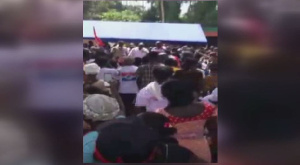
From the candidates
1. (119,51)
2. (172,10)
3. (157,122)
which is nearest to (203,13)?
(172,10)

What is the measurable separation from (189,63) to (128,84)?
0.69 ft

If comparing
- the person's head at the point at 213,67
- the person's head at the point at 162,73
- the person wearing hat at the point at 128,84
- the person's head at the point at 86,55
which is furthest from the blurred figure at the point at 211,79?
the person's head at the point at 86,55

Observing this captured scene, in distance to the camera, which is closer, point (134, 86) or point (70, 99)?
point (70, 99)

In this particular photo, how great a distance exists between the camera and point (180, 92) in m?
1.22

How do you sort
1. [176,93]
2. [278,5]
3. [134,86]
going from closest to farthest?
[278,5]
[176,93]
[134,86]

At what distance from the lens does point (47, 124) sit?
3.63 ft

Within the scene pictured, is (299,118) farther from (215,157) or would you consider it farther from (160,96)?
(160,96)

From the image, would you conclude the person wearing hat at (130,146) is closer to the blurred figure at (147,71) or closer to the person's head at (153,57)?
the blurred figure at (147,71)

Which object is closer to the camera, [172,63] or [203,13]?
[203,13]

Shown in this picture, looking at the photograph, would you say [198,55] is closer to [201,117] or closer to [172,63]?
[172,63]

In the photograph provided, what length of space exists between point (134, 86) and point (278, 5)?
18.7 inches

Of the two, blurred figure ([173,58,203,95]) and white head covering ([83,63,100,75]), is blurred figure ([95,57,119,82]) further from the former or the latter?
blurred figure ([173,58,203,95])

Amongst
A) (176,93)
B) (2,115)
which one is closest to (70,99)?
(2,115)

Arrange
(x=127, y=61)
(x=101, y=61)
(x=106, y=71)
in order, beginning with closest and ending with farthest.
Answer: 1. (x=101, y=61)
2. (x=106, y=71)
3. (x=127, y=61)
